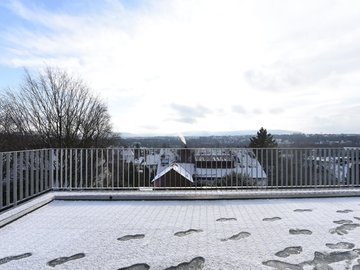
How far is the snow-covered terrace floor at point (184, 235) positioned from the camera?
338cm

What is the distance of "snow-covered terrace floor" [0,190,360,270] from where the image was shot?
338cm

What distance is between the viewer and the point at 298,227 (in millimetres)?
4547

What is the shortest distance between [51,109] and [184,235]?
1887 centimetres

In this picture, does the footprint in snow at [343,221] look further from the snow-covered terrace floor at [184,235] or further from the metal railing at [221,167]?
the metal railing at [221,167]

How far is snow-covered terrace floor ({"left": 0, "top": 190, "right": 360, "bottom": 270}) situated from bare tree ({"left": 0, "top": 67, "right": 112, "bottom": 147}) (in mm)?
15778

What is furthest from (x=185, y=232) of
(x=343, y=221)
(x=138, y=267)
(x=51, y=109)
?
(x=51, y=109)

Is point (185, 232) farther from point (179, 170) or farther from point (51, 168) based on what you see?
point (51, 168)

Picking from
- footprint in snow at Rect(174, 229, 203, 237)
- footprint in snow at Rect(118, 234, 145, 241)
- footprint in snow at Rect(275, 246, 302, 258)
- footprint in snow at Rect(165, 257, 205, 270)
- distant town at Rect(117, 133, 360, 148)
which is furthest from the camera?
distant town at Rect(117, 133, 360, 148)

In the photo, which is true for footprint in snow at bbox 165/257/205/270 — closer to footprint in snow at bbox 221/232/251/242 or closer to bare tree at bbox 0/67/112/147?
footprint in snow at bbox 221/232/251/242

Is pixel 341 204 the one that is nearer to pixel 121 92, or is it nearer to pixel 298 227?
pixel 298 227

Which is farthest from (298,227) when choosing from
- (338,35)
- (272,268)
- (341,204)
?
(338,35)

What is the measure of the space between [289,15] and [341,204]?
13.4 ft

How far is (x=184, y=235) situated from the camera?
13.9ft

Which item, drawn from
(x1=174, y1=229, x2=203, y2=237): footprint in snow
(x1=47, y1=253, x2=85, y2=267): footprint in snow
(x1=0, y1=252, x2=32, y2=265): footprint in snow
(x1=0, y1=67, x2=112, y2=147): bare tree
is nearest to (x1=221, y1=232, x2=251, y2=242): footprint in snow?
(x1=174, y1=229, x2=203, y2=237): footprint in snow
